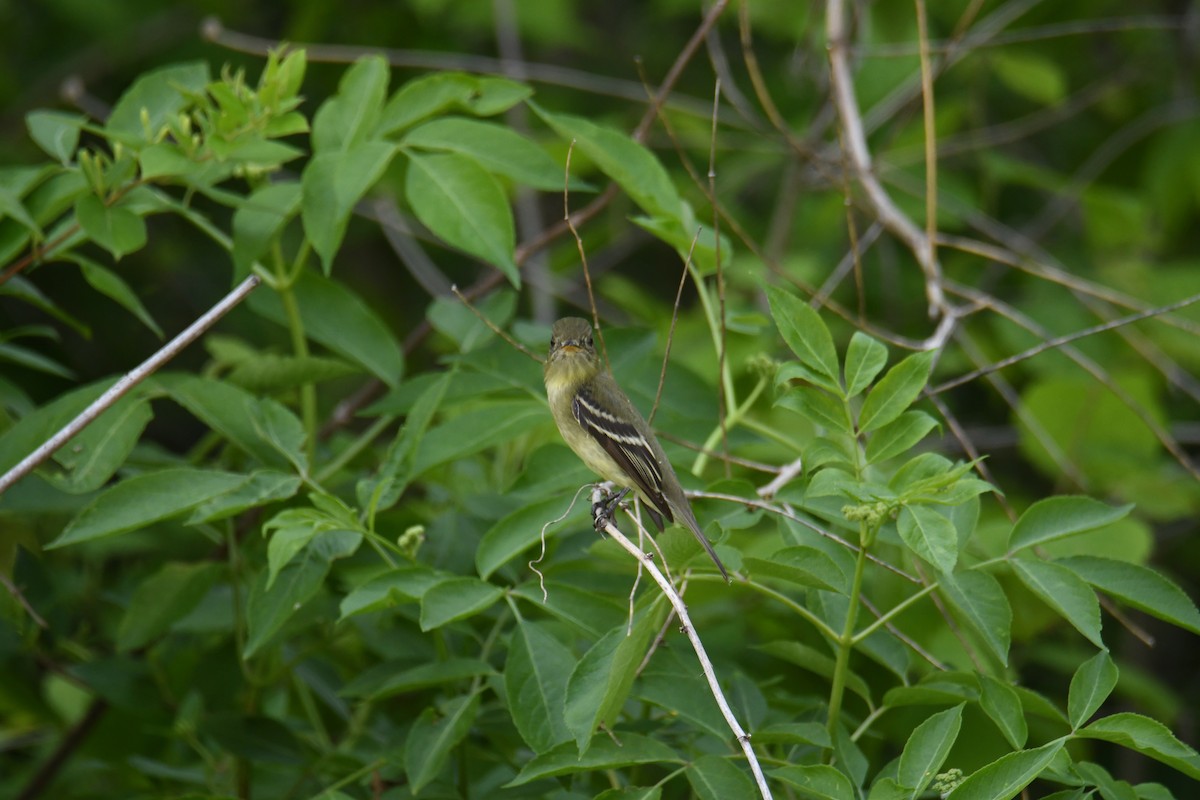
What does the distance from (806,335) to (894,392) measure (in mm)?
240

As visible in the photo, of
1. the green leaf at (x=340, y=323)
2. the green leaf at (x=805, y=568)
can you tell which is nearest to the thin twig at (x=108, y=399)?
the green leaf at (x=340, y=323)

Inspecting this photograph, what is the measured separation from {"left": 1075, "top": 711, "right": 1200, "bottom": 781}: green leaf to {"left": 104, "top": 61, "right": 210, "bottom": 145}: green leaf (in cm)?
303

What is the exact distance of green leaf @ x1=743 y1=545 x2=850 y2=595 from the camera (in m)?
2.71

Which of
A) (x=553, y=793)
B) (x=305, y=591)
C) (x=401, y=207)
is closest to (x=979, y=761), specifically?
(x=553, y=793)

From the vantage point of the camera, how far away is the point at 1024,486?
8016 millimetres

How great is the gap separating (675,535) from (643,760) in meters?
0.49

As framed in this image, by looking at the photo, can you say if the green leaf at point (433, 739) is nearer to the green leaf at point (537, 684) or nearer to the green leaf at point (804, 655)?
the green leaf at point (537, 684)

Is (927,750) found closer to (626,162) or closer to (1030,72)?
(626,162)

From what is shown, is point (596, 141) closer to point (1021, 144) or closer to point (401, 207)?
point (401, 207)

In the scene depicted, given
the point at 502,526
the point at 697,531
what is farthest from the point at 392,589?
the point at 697,531

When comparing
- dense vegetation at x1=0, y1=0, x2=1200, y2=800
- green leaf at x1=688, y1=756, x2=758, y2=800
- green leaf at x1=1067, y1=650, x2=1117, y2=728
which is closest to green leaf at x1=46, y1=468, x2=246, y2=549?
dense vegetation at x1=0, y1=0, x2=1200, y2=800

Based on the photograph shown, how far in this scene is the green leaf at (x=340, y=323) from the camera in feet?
12.8

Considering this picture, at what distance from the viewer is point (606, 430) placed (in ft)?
12.3

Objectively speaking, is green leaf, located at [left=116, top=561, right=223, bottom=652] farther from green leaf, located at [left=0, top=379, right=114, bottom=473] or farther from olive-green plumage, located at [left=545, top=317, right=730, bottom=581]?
olive-green plumage, located at [left=545, top=317, right=730, bottom=581]
